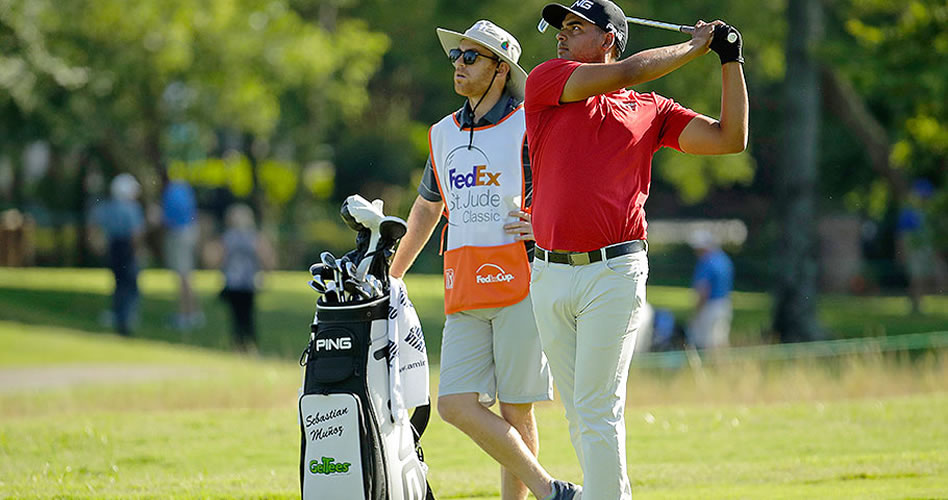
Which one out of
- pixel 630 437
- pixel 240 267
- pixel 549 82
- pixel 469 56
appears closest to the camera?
pixel 549 82

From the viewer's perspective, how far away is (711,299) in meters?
16.7

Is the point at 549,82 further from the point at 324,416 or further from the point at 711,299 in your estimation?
the point at 711,299

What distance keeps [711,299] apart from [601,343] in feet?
38.3

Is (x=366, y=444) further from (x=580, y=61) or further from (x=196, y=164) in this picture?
(x=196, y=164)

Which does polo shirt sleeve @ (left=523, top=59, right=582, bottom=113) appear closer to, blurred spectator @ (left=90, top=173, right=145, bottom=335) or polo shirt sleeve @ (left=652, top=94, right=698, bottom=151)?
polo shirt sleeve @ (left=652, top=94, right=698, bottom=151)

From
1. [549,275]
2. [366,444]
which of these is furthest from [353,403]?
[549,275]

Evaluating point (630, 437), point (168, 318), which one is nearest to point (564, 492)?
point (630, 437)

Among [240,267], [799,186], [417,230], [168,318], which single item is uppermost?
[417,230]

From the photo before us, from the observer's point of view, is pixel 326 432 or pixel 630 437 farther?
pixel 630 437

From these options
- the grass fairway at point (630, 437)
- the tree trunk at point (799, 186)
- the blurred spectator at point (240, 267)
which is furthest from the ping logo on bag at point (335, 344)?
the tree trunk at point (799, 186)

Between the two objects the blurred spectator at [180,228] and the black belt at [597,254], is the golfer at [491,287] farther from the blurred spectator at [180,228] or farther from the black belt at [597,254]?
the blurred spectator at [180,228]

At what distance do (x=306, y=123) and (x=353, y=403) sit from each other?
3355 cm

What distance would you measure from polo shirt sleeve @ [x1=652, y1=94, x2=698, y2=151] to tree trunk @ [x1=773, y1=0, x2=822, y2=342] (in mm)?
15485

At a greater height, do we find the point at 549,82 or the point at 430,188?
the point at 549,82
